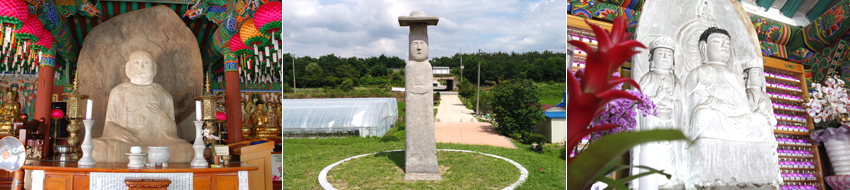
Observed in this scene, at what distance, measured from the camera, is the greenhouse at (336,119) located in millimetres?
10867

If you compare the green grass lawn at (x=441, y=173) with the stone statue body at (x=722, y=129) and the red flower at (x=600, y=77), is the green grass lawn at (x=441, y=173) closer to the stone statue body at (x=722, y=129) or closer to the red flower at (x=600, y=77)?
the stone statue body at (x=722, y=129)

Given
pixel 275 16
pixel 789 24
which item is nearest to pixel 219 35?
pixel 275 16

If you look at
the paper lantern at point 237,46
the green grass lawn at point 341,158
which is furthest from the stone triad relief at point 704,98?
the paper lantern at point 237,46

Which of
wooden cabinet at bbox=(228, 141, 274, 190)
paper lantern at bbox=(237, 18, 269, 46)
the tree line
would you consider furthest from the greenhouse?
wooden cabinet at bbox=(228, 141, 274, 190)

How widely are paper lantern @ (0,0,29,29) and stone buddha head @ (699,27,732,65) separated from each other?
5.42 metres

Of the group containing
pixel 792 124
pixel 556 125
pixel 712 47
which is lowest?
pixel 556 125

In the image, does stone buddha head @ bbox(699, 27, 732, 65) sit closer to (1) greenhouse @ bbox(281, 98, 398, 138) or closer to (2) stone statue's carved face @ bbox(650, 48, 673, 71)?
(2) stone statue's carved face @ bbox(650, 48, 673, 71)

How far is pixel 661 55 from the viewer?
2680mm

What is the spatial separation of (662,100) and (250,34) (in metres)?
3.72

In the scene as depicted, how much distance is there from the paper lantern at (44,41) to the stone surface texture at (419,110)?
11.9ft

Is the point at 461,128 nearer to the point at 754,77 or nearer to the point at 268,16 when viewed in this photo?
the point at 268,16

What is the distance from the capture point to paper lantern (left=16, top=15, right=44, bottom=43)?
3.82 metres

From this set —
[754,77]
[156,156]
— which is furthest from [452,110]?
[156,156]

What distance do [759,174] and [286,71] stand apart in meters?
15.1
